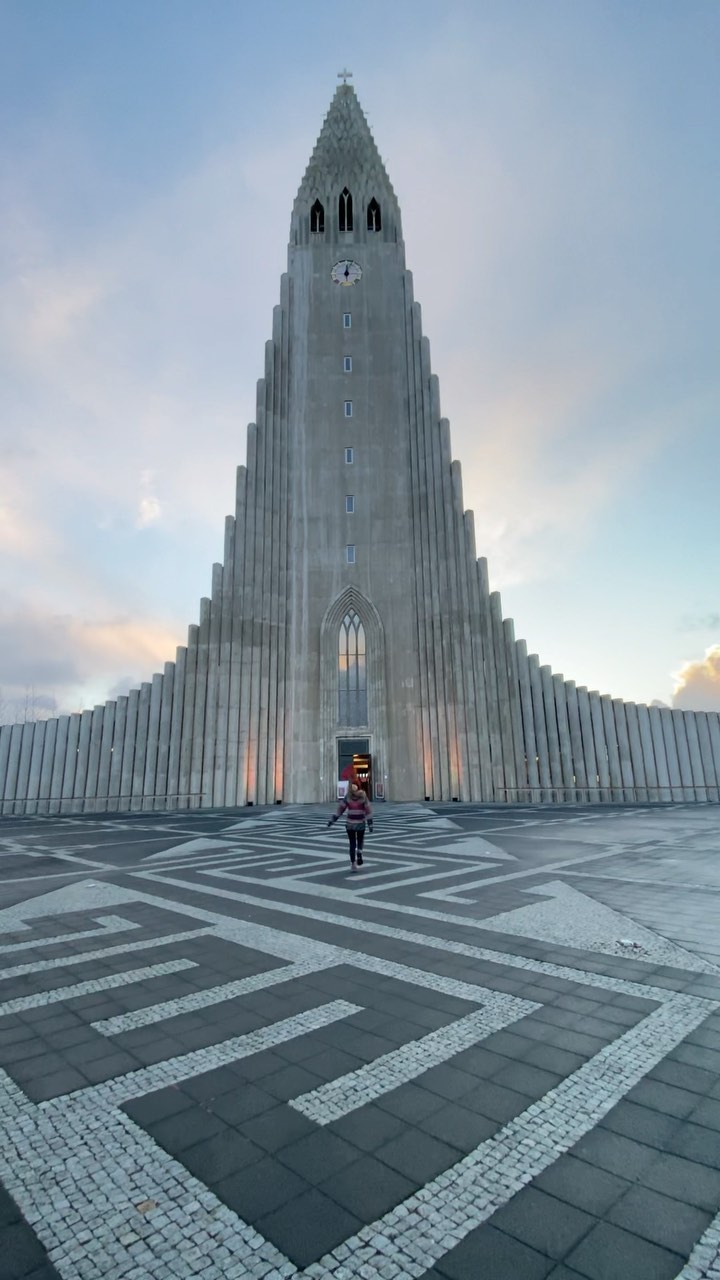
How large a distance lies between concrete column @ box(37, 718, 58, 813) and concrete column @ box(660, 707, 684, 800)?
38.1 m

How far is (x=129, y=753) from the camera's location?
119 ft

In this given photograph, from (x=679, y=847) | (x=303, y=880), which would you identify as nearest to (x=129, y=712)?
(x=303, y=880)

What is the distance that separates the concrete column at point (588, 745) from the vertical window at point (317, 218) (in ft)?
130

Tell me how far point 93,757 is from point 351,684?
54.4 ft

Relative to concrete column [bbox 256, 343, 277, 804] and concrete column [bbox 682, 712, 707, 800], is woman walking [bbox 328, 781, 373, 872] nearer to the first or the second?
concrete column [bbox 256, 343, 277, 804]

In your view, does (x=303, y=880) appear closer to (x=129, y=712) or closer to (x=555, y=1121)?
(x=555, y=1121)

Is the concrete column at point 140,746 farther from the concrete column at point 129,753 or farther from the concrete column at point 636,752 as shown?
the concrete column at point 636,752

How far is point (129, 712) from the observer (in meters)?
36.7

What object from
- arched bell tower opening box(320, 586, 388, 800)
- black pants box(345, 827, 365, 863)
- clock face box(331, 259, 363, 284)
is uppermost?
clock face box(331, 259, 363, 284)

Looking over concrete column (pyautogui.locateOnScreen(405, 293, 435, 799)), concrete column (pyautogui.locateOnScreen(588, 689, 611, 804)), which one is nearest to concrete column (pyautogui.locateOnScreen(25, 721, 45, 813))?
concrete column (pyautogui.locateOnScreen(405, 293, 435, 799))

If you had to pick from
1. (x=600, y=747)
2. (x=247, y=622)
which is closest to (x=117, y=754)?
(x=247, y=622)

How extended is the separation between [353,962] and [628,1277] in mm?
4139

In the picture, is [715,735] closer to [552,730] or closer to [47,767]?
[552,730]

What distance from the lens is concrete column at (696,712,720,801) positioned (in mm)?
37062
